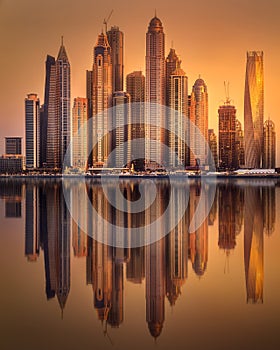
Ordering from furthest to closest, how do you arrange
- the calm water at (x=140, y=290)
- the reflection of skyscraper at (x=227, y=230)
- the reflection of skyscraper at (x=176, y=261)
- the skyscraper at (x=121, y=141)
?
the skyscraper at (x=121, y=141)
the reflection of skyscraper at (x=227, y=230)
the reflection of skyscraper at (x=176, y=261)
the calm water at (x=140, y=290)

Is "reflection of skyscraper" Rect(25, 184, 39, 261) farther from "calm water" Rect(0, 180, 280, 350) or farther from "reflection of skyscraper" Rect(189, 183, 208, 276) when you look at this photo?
"reflection of skyscraper" Rect(189, 183, 208, 276)

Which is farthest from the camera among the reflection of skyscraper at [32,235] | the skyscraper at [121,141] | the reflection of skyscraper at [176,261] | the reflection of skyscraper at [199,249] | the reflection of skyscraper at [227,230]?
the skyscraper at [121,141]

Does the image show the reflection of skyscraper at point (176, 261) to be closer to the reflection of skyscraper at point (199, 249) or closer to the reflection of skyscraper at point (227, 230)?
the reflection of skyscraper at point (199, 249)

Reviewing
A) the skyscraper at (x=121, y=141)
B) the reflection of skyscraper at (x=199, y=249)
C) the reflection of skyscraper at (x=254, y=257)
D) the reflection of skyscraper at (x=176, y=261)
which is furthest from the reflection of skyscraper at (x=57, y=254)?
the skyscraper at (x=121, y=141)

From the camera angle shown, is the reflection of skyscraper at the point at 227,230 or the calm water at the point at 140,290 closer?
the calm water at the point at 140,290

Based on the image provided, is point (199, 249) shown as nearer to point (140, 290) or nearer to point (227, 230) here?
point (227, 230)

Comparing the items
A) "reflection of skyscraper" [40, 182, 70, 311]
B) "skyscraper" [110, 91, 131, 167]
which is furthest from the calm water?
"skyscraper" [110, 91, 131, 167]

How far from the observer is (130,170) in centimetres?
2608

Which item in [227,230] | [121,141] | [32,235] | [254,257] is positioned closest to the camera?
[254,257]

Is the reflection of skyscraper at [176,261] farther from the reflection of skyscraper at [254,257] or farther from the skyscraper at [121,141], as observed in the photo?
the skyscraper at [121,141]

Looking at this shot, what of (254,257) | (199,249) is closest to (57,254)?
(199,249)

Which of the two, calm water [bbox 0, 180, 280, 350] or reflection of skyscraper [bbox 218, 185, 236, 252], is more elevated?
reflection of skyscraper [bbox 218, 185, 236, 252]

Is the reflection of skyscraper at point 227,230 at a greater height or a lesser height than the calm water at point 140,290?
greater

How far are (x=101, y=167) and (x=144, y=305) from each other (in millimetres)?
22514
